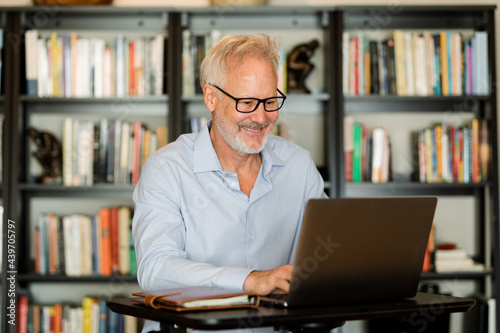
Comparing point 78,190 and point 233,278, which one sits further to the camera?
point 78,190

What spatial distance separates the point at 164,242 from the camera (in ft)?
5.21

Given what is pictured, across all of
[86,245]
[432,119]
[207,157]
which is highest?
[432,119]

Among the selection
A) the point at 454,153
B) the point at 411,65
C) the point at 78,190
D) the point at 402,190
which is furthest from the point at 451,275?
the point at 78,190

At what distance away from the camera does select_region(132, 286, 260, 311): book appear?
1.11 metres

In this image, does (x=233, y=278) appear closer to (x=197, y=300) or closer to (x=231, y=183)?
(x=197, y=300)

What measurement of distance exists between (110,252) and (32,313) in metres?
0.53

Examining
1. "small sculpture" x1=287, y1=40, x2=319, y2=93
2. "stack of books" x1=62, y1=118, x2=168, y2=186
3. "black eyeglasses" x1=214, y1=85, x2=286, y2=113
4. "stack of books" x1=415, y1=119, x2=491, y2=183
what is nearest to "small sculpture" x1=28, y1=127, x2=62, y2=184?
"stack of books" x1=62, y1=118, x2=168, y2=186

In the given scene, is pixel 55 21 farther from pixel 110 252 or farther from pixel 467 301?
pixel 467 301

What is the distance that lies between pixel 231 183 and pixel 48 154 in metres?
1.77

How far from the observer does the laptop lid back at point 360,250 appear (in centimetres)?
118

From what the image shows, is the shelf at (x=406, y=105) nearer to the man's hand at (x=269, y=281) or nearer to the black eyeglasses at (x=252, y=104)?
the black eyeglasses at (x=252, y=104)

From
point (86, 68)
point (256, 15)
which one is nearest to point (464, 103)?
point (256, 15)

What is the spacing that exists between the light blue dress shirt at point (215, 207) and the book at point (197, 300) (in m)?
0.34

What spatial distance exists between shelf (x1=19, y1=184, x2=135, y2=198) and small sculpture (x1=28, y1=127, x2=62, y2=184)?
0.28 feet
